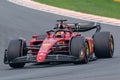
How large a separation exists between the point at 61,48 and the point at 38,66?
837mm

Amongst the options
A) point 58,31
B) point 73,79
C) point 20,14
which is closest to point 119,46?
point 58,31

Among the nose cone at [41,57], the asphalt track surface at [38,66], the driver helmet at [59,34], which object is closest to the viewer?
the asphalt track surface at [38,66]

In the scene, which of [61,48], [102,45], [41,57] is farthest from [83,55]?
[102,45]

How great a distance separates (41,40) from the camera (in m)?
15.3

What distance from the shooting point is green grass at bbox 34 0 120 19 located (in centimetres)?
3141

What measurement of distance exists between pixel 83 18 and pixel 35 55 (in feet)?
49.2

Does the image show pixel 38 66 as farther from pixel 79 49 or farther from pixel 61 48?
pixel 79 49

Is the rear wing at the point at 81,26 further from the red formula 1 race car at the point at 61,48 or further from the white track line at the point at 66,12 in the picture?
the white track line at the point at 66,12

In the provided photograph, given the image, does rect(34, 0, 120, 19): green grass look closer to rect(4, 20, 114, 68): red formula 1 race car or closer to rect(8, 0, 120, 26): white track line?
rect(8, 0, 120, 26): white track line

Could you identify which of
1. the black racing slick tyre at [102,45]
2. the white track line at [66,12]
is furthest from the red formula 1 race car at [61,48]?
the white track line at [66,12]

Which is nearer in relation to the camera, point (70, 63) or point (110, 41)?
point (70, 63)

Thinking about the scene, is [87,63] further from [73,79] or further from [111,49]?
[73,79]

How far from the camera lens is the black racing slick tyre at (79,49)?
14.3m

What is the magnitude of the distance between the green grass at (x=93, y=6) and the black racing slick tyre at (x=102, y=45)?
13994 mm
